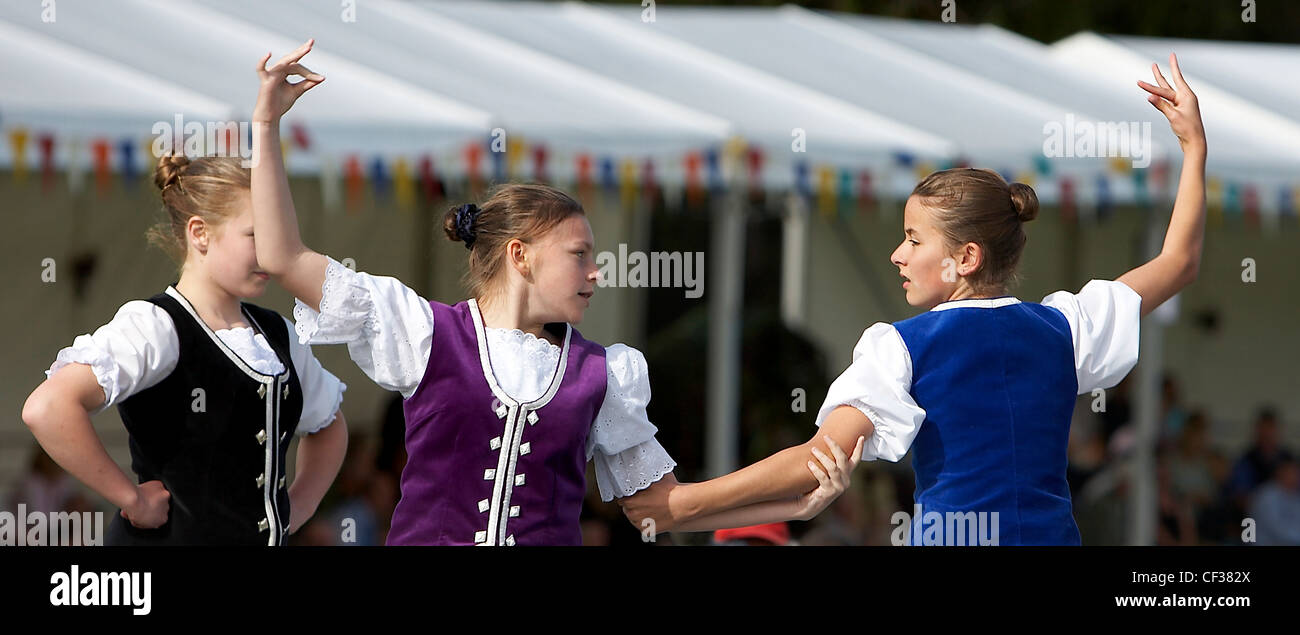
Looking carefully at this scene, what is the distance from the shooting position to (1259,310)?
318 inches

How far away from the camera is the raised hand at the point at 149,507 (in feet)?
7.27

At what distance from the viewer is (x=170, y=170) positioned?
2.40 meters

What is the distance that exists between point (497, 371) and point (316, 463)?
22.2 inches

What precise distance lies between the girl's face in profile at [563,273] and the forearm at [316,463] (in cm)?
58

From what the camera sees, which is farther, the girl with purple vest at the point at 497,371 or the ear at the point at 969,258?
the ear at the point at 969,258

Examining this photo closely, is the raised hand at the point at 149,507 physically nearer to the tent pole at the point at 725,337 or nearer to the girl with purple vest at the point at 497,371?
the girl with purple vest at the point at 497,371

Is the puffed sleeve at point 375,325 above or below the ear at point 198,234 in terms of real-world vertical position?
below

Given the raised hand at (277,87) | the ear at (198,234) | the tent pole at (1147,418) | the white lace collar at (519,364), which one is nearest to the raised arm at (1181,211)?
the white lace collar at (519,364)

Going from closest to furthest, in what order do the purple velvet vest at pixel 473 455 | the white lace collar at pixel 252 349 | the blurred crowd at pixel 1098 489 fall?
the purple velvet vest at pixel 473 455 → the white lace collar at pixel 252 349 → the blurred crowd at pixel 1098 489

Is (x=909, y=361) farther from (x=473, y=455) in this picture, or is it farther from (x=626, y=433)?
(x=473, y=455)

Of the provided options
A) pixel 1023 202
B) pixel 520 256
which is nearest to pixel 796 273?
pixel 1023 202

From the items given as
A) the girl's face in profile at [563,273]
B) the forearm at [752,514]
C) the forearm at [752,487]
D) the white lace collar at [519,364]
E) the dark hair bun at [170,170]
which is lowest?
the forearm at [752,514]

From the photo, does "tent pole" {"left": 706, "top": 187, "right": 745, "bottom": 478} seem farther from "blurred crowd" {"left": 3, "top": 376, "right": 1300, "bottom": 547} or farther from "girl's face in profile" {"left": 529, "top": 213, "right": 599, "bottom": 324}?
"girl's face in profile" {"left": 529, "top": 213, "right": 599, "bottom": 324}
